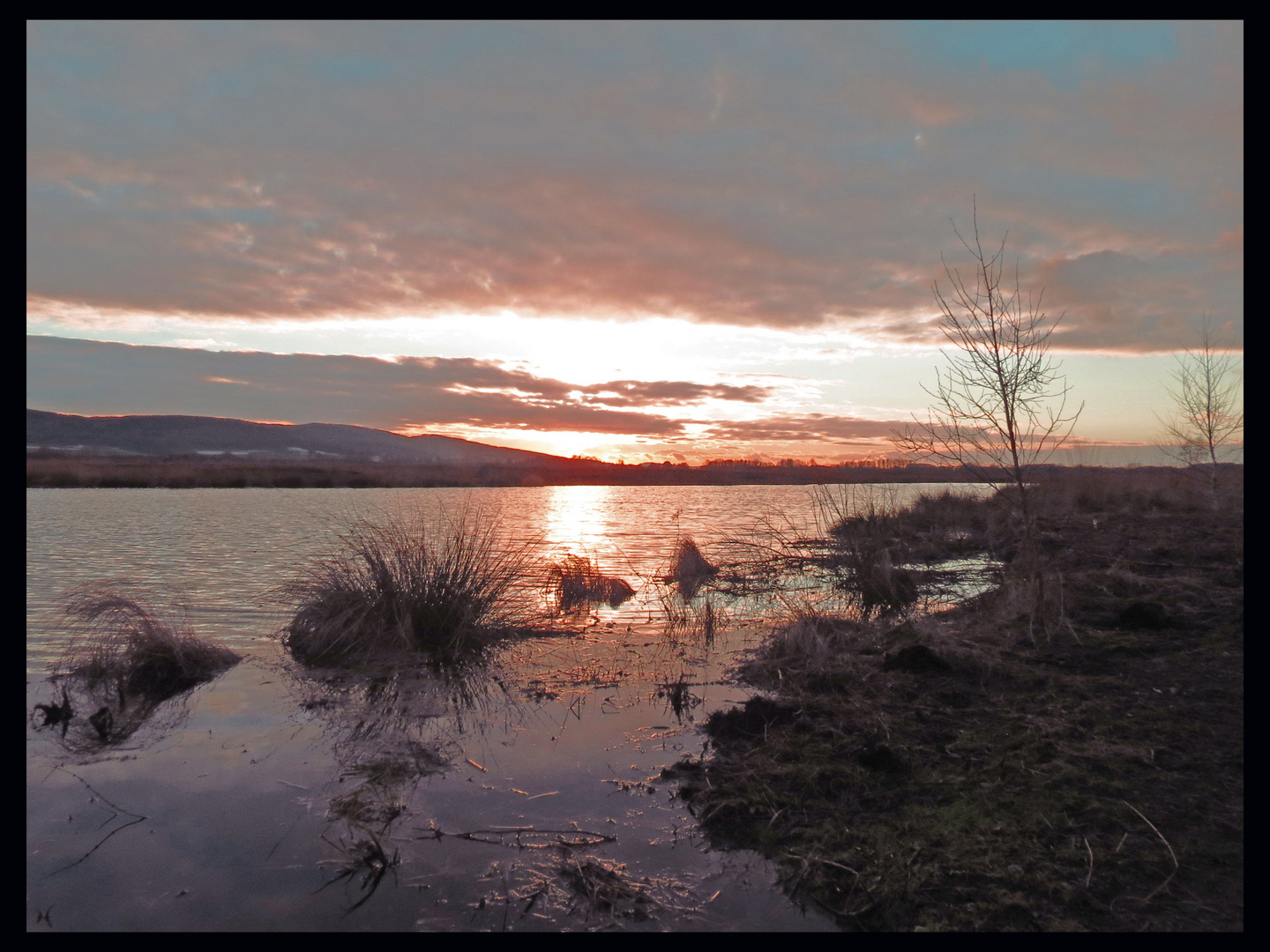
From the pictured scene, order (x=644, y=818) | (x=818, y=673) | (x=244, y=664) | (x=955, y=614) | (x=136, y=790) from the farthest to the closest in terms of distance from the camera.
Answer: (x=955, y=614) < (x=244, y=664) < (x=818, y=673) < (x=136, y=790) < (x=644, y=818)

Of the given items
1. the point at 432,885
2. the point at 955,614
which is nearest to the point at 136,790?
the point at 432,885

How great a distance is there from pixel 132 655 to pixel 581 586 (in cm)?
739

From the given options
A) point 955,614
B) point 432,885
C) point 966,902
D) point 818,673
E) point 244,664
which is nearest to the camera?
point 966,902

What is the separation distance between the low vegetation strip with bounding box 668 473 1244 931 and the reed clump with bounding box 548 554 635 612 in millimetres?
5163

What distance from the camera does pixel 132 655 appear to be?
25.6ft

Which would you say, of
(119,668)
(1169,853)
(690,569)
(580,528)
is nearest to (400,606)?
(119,668)

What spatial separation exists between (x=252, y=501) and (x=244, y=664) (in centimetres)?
3437

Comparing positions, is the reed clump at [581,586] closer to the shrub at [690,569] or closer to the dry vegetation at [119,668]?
the shrub at [690,569]

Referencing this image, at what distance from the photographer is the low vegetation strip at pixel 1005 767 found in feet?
11.4

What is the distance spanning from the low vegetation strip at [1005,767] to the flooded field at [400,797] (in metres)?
0.43

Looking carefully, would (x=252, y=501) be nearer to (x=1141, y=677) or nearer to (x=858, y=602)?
(x=858, y=602)

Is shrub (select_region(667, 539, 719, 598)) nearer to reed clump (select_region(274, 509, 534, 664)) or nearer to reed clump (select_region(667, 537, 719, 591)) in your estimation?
reed clump (select_region(667, 537, 719, 591))
